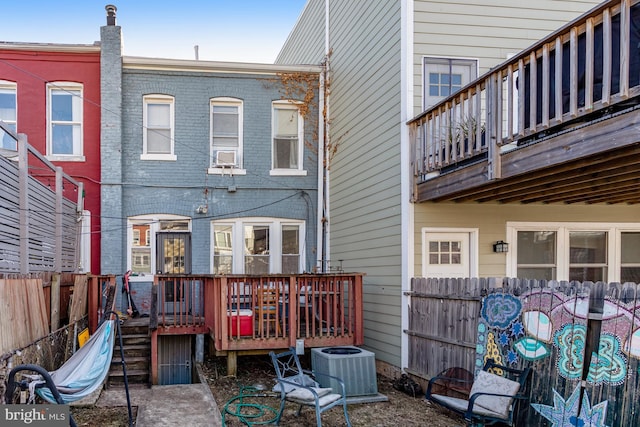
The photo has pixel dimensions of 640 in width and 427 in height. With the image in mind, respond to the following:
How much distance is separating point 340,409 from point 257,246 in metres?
5.16

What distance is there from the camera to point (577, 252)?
331 inches

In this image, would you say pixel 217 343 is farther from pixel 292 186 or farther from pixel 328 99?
pixel 328 99

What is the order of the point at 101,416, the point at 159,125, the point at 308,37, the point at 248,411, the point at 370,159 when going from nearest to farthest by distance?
the point at 101,416 < the point at 248,411 < the point at 370,159 < the point at 159,125 < the point at 308,37

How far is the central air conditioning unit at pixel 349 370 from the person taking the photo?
664cm

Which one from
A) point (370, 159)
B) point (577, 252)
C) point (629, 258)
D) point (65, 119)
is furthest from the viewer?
point (65, 119)

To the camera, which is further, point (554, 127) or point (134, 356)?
point (134, 356)

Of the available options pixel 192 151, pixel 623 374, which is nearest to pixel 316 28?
pixel 192 151

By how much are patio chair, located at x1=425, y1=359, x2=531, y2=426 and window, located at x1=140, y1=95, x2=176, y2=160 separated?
7.62 m

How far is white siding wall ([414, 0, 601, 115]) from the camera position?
25.6ft

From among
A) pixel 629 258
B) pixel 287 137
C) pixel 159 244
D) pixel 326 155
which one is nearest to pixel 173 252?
pixel 159 244

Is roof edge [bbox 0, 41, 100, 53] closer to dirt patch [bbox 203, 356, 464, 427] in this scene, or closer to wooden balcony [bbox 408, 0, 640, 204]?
dirt patch [bbox 203, 356, 464, 427]

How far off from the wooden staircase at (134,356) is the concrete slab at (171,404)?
0.63m

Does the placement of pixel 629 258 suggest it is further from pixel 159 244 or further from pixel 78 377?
pixel 159 244

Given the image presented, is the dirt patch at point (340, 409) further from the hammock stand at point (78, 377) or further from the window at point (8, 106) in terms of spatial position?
the window at point (8, 106)
